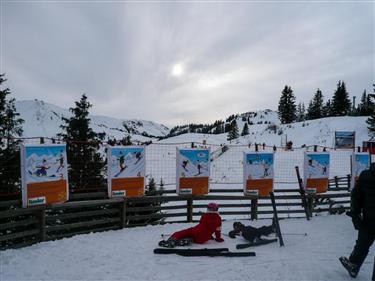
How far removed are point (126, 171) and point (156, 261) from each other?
336cm

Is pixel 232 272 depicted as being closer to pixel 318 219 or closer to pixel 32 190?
pixel 32 190

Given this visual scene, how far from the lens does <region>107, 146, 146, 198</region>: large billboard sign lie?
9.12m

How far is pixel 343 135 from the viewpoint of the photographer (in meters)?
35.7

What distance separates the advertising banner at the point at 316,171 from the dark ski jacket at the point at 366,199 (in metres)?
6.75

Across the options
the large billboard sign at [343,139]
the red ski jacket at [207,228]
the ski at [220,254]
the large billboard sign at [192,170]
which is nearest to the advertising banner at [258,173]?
the large billboard sign at [192,170]

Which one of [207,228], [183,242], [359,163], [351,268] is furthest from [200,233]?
[359,163]

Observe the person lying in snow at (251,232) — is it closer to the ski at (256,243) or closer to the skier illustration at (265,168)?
the ski at (256,243)

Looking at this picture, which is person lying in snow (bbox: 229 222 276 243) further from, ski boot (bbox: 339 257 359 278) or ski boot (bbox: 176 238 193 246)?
ski boot (bbox: 339 257 359 278)

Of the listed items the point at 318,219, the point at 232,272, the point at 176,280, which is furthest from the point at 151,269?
the point at 318,219

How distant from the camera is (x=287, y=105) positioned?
8444 centimetres

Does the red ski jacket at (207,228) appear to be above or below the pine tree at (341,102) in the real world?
below

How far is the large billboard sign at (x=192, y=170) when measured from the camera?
1025 cm

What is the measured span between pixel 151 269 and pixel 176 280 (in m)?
0.70

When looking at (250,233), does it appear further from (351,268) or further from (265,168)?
(265,168)
